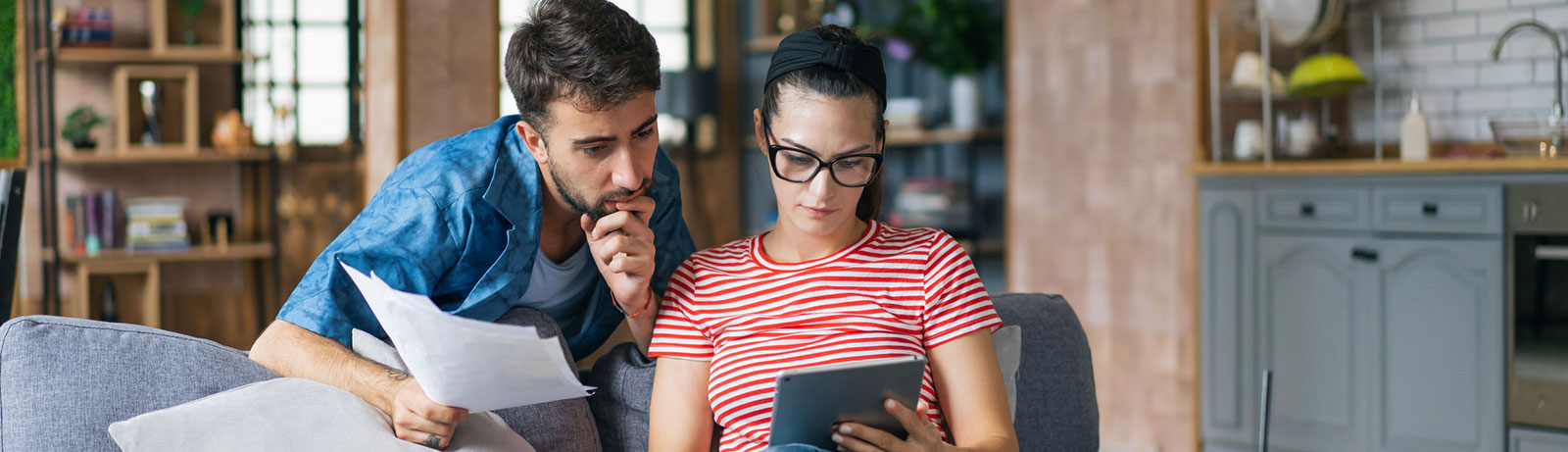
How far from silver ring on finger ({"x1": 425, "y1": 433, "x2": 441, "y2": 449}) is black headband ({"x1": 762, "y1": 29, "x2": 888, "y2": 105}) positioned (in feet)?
2.01

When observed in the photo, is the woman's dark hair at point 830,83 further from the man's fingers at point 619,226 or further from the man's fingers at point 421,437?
the man's fingers at point 421,437

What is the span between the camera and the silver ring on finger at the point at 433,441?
1.44m

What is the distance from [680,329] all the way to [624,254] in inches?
5.0

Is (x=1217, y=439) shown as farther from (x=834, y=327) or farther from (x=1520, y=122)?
(x=834, y=327)

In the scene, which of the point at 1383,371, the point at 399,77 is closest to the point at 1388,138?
the point at 1383,371

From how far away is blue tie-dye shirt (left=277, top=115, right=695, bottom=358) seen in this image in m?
1.69

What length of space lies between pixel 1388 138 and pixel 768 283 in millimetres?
3000

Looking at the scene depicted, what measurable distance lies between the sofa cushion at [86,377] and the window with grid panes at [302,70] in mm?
4477

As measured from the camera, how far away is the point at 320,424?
1.42 m

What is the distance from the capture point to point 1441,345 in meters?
3.17

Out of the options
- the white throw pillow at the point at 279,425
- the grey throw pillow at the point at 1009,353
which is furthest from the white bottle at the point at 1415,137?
the white throw pillow at the point at 279,425

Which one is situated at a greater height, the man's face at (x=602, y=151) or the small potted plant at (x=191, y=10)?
the small potted plant at (x=191, y=10)

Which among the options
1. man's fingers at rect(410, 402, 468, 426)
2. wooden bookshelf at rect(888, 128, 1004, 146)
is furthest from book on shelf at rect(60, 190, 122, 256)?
man's fingers at rect(410, 402, 468, 426)

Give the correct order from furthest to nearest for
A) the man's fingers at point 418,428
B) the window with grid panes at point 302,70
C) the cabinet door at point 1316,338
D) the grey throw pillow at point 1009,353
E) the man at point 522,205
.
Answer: the window with grid panes at point 302,70
the cabinet door at point 1316,338
the grey throw pillow at point 1009,353
the man at point 522,205
the man's fingers at point 418,428
